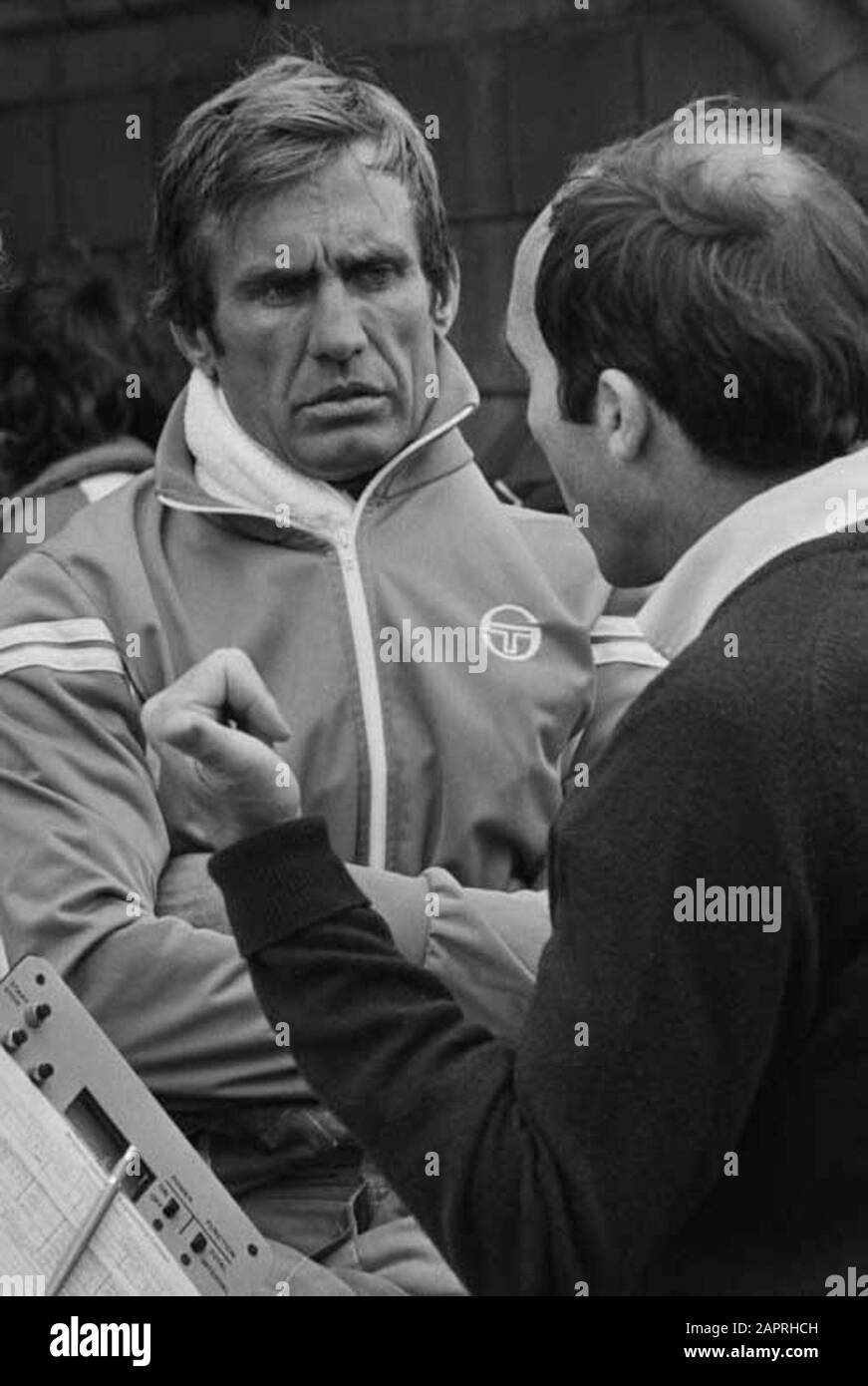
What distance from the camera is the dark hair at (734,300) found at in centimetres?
214

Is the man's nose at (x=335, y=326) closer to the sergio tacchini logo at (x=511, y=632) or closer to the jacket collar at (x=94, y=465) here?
the sergio tacchini logo at (x=511, y=632)

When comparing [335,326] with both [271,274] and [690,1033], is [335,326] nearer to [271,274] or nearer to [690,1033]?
[271,274]

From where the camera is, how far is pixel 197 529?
9.49 feet

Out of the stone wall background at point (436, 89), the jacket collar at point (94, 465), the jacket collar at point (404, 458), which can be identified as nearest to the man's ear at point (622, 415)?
the jacket collar at point (404, 458)

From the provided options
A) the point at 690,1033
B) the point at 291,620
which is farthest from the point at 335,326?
the point at 690,1033

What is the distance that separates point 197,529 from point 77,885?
40 centimetres

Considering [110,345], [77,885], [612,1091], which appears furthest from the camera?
[110,345]

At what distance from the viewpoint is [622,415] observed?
7.18 feet

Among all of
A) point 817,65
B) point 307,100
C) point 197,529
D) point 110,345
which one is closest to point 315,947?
point 197,529

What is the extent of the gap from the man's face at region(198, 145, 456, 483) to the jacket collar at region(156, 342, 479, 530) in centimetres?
2

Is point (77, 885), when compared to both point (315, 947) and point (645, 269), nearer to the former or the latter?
point (315, 947)

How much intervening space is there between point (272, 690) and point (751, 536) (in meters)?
0.79

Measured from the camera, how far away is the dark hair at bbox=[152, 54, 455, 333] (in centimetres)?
291

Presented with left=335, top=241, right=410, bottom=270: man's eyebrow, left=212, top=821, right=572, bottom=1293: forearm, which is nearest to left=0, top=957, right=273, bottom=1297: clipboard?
left=212, top=821, right=572, bottom=1293: forearm
